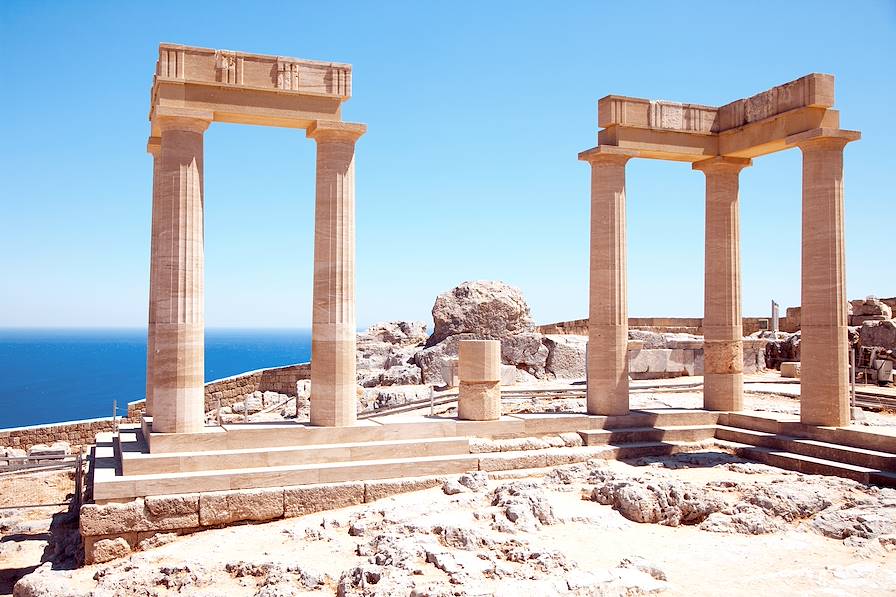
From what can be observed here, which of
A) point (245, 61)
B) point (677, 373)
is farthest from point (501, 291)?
point (245, 61)

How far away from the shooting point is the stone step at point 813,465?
1248 cm

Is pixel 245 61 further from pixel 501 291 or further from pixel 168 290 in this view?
pixel 501 291

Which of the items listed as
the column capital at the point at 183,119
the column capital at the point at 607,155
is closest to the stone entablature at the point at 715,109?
the column capital at the point at 607,155

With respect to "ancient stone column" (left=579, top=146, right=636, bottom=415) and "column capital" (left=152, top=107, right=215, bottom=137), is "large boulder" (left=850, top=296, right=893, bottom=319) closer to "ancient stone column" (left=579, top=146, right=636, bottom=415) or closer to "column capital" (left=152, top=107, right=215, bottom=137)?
"ancient stone column" (left=579, top=146, right=636, bottom=415)

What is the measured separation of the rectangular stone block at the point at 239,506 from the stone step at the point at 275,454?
25.7 inches

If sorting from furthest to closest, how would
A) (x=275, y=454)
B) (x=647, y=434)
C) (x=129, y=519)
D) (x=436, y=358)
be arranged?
(x=436, y=358), (x=647, y=434), (x=275, y=454), (x=129, y=519)

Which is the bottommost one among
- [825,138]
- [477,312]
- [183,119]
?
[477,312]

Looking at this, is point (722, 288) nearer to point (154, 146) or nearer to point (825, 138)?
point (825, 138)

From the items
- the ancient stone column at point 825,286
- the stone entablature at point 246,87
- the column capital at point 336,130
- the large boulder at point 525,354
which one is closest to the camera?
the stone entablature at point 246,87

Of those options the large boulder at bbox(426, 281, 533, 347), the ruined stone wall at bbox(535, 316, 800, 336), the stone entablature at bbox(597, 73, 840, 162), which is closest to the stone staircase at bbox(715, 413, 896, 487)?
the stone entablature at bbox(597, 73, 840, 162)

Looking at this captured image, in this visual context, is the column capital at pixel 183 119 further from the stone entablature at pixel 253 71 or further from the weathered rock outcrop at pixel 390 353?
the weathered rock outcrop at pixel 390 353

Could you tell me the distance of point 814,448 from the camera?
13.9 metres

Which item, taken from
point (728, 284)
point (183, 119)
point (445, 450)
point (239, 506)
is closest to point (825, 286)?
point (728, 284)

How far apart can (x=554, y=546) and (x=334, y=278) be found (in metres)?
6.48
